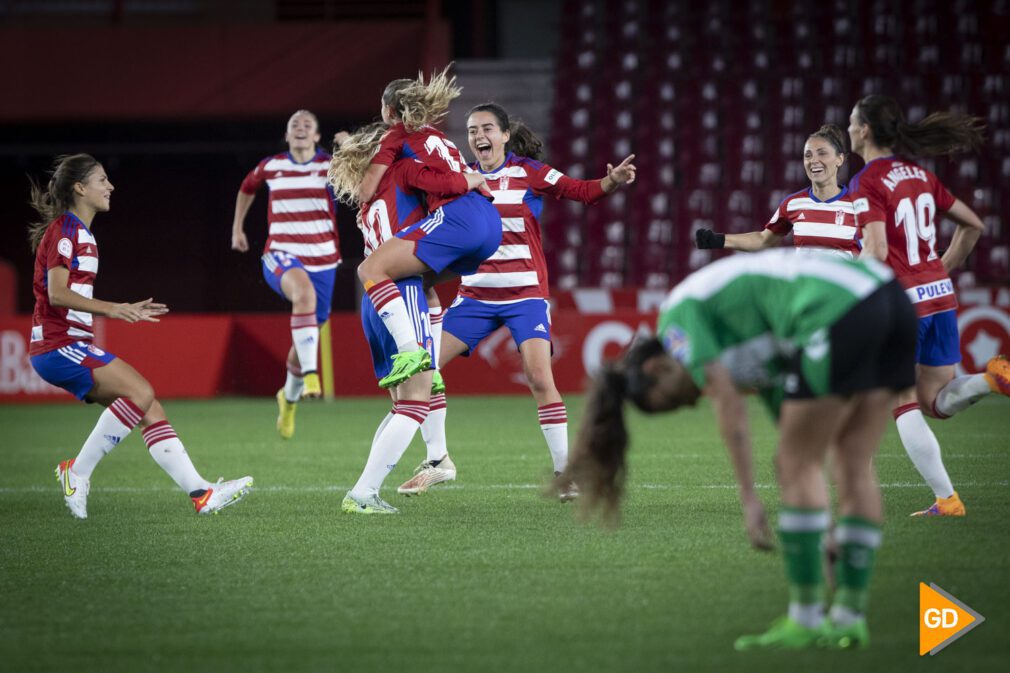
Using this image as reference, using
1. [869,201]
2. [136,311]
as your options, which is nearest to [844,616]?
[869,201]

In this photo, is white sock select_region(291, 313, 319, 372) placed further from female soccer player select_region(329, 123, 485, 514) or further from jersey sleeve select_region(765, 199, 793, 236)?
jersey sleeve select_region(765, 199, 793, 236)

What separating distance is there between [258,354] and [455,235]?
10781 millimetres

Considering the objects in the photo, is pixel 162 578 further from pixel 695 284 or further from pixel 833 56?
pixel 833 56

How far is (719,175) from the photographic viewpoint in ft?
68.3

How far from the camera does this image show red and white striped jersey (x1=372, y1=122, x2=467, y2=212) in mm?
6879

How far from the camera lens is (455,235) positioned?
22.1ft

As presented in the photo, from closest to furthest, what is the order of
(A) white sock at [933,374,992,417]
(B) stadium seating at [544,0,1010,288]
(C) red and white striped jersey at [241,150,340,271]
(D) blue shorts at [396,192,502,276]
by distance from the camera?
(A) white sock at [933,374,992,417], (D) blue shorts at [396,192,502,276], (C) red and white striped jersey at [241,150,340,271], (B) stadium seating at [544,0,1010,288]

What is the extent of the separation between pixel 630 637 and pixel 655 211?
16900 millimetres

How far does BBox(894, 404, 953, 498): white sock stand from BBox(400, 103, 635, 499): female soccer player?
6.42 feet

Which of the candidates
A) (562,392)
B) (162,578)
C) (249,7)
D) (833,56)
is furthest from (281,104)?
(162,578)

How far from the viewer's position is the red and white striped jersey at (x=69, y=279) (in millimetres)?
6957

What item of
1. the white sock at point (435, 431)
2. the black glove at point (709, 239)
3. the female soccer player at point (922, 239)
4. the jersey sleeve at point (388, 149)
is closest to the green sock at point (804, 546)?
the female soccer player at point (922, 239)

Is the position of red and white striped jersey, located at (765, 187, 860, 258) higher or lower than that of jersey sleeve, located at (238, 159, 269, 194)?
lower

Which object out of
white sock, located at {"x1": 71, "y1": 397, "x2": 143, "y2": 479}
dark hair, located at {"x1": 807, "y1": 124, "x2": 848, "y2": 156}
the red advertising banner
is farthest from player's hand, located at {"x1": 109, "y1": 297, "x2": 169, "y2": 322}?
the red advertising banner
